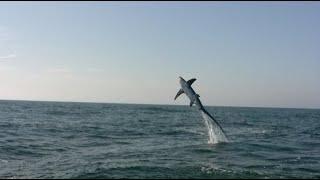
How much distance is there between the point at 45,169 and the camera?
19984mm

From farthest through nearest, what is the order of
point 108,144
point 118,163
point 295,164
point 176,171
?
1. point 108,144
2. point 295,164
3. point 118,163
4. point 176,171

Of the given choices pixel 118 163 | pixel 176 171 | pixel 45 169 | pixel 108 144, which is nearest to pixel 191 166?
pixel 176 171

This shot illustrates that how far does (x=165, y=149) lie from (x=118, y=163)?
6.62 m

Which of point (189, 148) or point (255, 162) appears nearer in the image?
point (255, 162)

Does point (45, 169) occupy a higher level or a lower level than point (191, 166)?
lower

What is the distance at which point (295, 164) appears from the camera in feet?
74.1

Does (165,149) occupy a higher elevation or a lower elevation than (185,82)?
lower

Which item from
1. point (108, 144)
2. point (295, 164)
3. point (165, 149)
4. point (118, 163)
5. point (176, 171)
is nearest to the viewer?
point (176, 171)

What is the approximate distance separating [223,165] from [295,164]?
13.0ft

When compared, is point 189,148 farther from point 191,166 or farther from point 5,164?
point 5,164

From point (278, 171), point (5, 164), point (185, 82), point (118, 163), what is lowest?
point (5, 164)

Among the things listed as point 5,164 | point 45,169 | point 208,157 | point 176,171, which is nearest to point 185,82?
point 208,157

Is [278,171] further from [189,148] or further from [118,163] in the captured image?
[189,148]

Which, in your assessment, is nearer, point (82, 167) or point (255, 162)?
point (82, 167)
